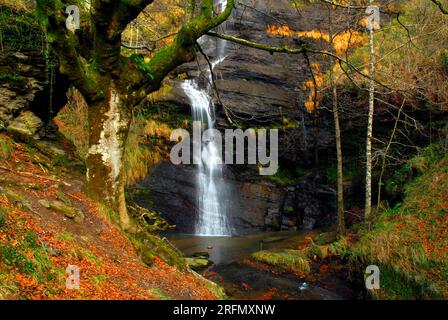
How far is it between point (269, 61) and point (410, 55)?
7.68 metres

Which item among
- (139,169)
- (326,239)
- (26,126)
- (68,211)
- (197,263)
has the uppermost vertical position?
(26,126)

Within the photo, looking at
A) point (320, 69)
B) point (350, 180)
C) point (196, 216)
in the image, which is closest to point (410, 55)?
point (320, 69)

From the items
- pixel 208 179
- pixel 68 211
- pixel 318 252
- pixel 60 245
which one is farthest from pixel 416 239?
pixel 208 179

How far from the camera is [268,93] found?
18891 mm

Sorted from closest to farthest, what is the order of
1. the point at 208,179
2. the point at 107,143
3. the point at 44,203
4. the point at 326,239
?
the point at 44,203 < the point at 107,143 < the point at 326,239 < the point at 208,179

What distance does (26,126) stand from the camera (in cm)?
761

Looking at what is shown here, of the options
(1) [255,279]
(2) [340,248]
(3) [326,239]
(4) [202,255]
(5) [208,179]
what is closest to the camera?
(1) [255,279]

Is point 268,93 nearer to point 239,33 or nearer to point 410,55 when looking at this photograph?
point 239,33

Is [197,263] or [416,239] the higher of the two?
[416,239]

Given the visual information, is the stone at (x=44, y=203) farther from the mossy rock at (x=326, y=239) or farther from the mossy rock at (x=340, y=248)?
the mossy rock at (x=326, y=239)

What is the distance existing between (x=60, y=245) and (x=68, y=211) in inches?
41.4

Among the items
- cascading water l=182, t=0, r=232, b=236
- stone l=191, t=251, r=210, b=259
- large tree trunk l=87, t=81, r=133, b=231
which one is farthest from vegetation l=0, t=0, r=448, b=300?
cascading water l=182, t=0, r=232, b=236

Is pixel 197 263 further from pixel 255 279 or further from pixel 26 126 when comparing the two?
pixel 26 126
